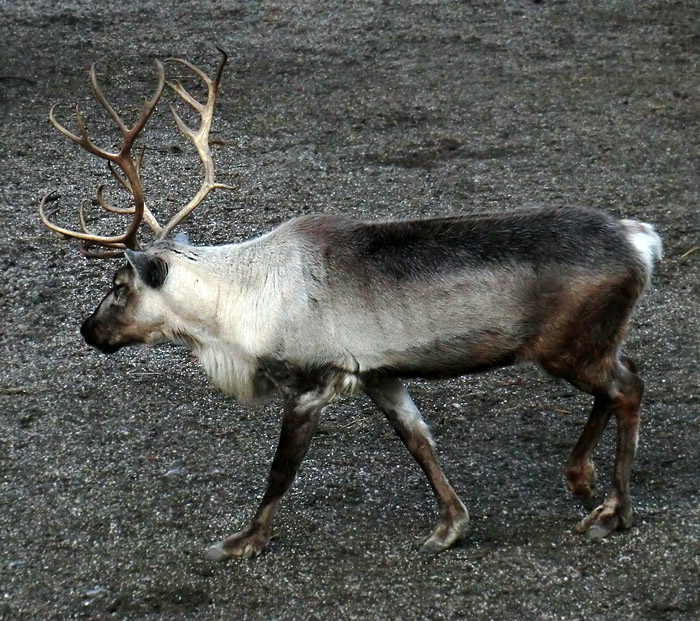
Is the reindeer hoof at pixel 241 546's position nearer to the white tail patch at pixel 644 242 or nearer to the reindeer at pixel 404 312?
the reindeer at pixel 404 312

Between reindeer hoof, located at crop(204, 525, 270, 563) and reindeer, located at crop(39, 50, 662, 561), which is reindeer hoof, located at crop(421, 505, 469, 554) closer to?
reindeer, located at crop(39, 50, 662, 561)

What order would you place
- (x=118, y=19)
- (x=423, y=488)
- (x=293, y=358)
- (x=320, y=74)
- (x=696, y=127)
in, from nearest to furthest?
(x=293, y=358) < (x=423, y=488) < (x=696, y=127) < (x=320, y=74) < (x=118, y=19)

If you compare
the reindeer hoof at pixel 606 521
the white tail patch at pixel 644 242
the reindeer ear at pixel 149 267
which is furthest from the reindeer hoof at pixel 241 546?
the white tail patch at pixel 644 242

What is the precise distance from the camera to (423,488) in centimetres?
485

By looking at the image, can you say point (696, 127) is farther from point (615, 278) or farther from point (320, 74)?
point (615, 278)

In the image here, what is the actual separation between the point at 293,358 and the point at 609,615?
58.4 inches

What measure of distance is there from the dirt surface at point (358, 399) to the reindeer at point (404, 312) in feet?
0.84

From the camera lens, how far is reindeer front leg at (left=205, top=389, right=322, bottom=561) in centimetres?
436

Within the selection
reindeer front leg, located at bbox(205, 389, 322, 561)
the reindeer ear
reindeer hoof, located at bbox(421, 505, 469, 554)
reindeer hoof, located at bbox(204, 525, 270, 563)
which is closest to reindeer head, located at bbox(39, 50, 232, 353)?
the reindeer ear

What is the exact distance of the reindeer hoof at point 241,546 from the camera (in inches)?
173

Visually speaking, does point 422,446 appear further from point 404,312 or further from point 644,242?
point 644,242

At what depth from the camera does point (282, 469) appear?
439 centimetres

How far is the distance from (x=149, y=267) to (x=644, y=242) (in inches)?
75.8

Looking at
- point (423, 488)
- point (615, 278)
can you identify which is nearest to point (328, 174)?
point (423, 488)
